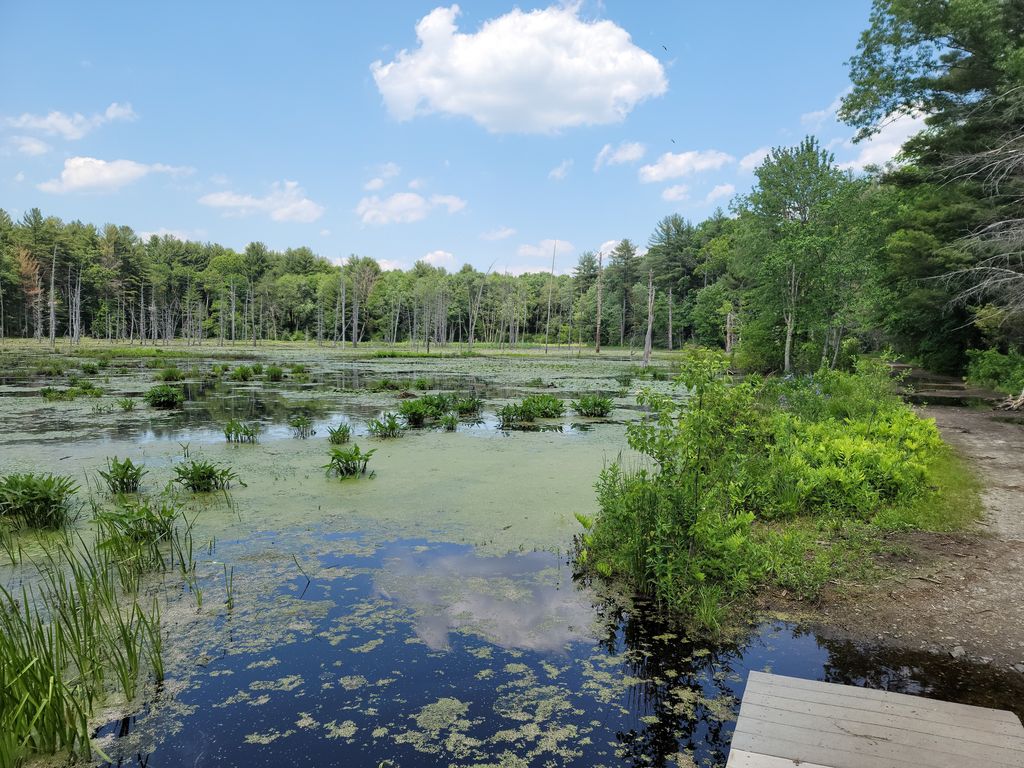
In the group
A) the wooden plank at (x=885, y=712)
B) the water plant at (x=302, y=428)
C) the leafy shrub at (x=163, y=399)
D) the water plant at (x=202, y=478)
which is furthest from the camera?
the leafy shrub at (x=163, y=399)

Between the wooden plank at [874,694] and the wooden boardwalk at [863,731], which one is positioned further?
the wooden plank at [874,694]

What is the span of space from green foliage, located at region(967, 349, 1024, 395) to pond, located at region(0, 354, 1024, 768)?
53.7 feet

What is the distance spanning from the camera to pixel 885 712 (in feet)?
9.84

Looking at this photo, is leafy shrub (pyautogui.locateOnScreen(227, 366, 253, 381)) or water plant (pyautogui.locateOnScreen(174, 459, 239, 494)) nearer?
water plant (pyautogui.locateOnScreen(174, 459, 239, 494))

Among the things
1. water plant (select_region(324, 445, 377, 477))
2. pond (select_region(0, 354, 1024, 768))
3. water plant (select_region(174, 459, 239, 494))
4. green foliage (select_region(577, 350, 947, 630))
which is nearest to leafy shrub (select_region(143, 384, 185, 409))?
pond (select_region(0, 354, 1024, 768))

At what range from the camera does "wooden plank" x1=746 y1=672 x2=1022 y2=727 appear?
2938 millimetres

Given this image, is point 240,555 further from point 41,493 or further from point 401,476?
point 401,476

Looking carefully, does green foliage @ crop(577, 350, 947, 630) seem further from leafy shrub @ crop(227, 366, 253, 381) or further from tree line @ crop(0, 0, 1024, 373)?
leafy shrub @ crop(227, 366, 253, 381)

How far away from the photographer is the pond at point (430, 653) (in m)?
A: 3.17

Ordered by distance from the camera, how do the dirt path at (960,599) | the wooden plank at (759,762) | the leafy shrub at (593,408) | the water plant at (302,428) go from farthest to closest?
1. the leafy shrub at (593,408)
2. the water plant at (302,428)
3. the dirt path at (960,599)
4. the wooden plank at (759,762)

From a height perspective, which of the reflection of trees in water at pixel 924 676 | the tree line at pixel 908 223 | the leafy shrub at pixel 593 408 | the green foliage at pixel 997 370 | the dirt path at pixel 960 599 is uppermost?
the tree line at pixel 908 223

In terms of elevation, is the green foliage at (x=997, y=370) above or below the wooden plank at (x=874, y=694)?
above

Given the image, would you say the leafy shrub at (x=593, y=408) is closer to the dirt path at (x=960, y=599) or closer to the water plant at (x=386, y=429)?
the water plant at (x=386, y=429)

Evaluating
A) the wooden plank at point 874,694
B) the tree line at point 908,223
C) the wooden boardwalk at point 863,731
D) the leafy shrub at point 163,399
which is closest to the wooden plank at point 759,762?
the wooden boardwalk at point 863,731
